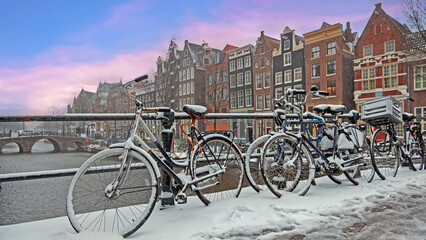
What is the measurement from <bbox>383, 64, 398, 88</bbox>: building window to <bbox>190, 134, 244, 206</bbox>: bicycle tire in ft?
74.7

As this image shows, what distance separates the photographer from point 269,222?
6.26 feet

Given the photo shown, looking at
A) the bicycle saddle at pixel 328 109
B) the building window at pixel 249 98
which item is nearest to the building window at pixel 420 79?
the building window at pixel 249 98

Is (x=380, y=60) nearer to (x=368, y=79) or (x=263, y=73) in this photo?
(x=368, y=79)

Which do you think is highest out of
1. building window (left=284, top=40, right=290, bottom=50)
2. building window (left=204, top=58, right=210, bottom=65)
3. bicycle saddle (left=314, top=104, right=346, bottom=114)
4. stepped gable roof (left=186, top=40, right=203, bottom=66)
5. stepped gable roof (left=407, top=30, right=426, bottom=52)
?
stepped gable roof (left=186, top=40, right=203, bottom=66)

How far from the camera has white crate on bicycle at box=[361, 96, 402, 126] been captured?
346 cm

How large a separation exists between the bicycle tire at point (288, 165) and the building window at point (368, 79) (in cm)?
2283

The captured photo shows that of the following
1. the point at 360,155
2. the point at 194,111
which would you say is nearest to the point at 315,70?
the point at 360,155

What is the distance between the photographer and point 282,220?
194cm

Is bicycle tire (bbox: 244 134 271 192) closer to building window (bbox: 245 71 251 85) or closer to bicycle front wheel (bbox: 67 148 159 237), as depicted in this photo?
bicycle front wheel (bbox: 67 148 159 237)

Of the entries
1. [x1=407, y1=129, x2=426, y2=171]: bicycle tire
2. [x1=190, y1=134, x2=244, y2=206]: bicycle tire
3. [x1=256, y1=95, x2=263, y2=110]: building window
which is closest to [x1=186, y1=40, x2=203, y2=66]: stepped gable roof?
[x1=256, y1=95, x2=263, y2=110]: building window

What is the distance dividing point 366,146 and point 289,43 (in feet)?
79.3

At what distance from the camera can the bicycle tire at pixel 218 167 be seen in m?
2.36

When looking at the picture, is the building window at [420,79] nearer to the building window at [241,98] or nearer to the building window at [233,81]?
the building window at [241,98]

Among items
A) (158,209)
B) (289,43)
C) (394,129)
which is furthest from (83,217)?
(289,43)
